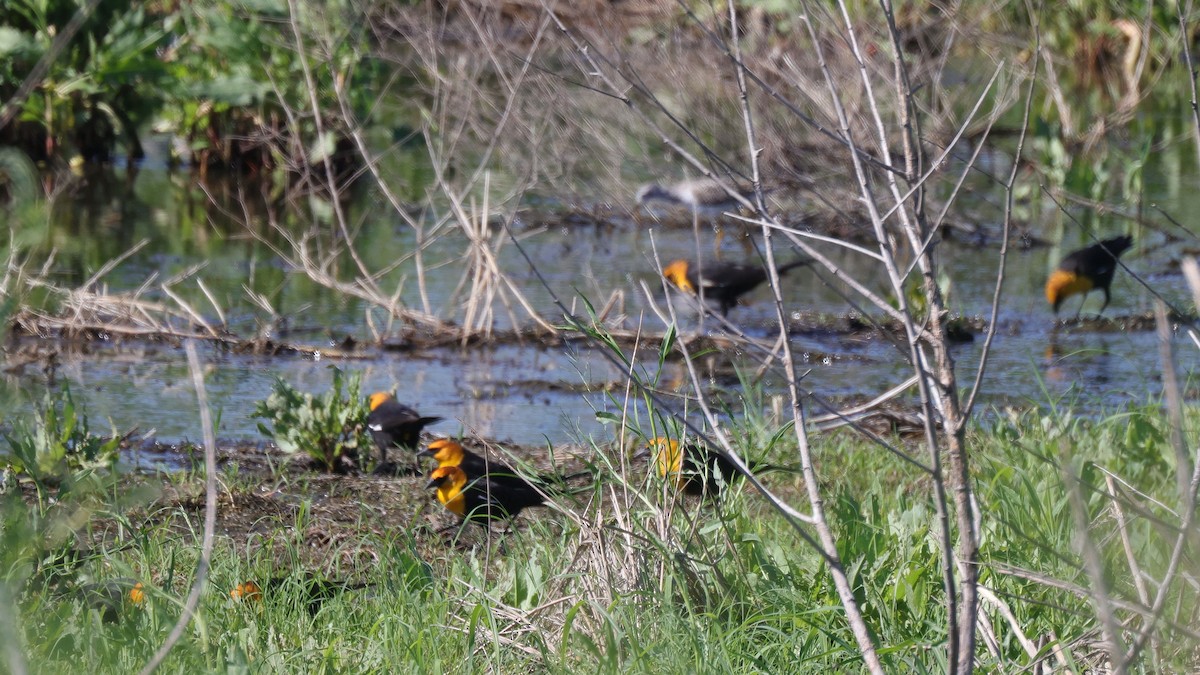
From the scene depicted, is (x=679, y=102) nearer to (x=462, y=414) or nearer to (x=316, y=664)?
(x=462, y=414)

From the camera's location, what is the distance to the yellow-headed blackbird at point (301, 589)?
3322 mm

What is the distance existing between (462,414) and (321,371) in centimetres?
103

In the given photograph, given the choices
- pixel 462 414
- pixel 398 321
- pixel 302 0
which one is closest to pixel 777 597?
pixel 462 414

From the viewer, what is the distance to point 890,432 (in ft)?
18.0

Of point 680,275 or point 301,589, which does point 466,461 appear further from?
point 680,275

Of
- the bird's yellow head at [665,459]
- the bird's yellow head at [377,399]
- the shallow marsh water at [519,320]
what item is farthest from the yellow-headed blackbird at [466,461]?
the bird's yellow head at [665,459]

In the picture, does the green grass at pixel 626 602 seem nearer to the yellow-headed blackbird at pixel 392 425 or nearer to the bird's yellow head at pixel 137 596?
the bird's yellow head at pixel 137 596

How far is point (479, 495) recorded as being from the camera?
4168 millimetres

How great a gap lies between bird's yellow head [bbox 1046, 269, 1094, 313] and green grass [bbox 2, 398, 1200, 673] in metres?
4.21

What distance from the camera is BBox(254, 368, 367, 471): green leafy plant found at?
4832 mm

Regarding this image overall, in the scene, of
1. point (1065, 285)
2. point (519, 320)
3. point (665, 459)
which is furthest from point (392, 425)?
point (1065, 285)

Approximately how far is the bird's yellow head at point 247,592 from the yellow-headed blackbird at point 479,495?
80 centimetres

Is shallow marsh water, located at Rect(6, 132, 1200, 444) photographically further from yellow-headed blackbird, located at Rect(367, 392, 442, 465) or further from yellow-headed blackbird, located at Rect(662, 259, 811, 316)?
yellow-headed blackbird, located at Rect(367, 392, 442, 465)

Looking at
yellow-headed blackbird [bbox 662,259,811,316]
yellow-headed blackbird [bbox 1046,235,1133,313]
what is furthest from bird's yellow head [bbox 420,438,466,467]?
yellow-headed blackbird [bbox 1046,235,1133,313]
